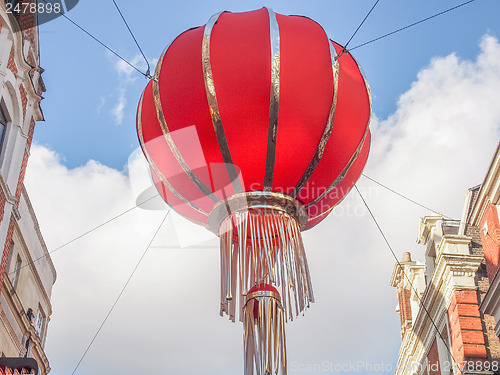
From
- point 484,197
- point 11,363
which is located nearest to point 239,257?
point 11,363

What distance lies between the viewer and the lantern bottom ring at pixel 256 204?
6.96 m

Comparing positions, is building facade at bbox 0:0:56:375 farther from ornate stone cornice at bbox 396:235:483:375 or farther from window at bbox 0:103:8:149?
ornate stone cornice at bbox 396:235:483:375

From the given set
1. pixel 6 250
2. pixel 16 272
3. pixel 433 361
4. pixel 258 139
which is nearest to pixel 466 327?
pixel 433 361

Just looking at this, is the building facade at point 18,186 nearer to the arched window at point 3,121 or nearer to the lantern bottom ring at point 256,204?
the arched window at point 3,121

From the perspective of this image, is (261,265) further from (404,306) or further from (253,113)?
(404,306)

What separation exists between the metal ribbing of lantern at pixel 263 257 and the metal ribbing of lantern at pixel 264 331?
5.6 inches

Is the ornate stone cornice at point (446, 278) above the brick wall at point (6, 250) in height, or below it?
above

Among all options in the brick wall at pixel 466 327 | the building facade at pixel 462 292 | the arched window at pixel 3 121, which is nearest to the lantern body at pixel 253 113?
the arched window at pixel 3 121

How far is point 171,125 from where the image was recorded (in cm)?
687

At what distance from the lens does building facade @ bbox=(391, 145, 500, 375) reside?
46.5 feet

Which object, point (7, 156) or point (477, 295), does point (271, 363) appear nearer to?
point (7, 156)

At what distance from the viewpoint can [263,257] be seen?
707cm

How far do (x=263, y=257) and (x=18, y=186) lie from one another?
22.5 ft

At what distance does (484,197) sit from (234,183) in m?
8.97
